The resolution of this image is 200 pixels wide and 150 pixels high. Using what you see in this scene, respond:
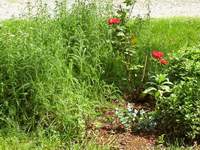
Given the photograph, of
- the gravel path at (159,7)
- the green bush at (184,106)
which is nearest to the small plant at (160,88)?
the green bush at (184,106)

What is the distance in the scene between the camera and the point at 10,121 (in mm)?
5035

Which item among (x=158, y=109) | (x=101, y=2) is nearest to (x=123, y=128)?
(x=158, y=109)

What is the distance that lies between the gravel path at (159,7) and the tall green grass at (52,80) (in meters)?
3.40

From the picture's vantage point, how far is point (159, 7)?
991 cm

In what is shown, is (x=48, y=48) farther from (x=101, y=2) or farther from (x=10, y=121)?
(x=101, y=2)

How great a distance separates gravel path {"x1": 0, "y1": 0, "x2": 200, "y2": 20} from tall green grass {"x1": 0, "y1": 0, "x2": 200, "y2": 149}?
134 inches

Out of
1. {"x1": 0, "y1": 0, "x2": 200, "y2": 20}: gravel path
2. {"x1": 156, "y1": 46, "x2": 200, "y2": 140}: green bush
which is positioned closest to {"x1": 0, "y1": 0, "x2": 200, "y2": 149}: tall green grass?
{"x1": 156, "y1": 46, "x2": 200, "y2": 140}: green bush

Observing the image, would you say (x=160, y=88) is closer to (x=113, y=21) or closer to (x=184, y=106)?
(x=184, y=106)

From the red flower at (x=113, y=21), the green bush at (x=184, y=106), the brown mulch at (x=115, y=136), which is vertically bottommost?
the brown mulch at (x=115, y=136)

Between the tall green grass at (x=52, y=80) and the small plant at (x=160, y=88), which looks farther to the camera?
the small plant at (x=160, y=88)

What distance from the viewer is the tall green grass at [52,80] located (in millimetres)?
5035

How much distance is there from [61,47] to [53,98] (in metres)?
0.55

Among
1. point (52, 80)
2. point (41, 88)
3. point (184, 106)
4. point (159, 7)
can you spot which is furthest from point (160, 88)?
point (159, 7)

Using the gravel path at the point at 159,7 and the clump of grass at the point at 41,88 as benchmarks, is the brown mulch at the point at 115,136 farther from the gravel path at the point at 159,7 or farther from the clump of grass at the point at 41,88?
the gravel path at the point at 159,7
